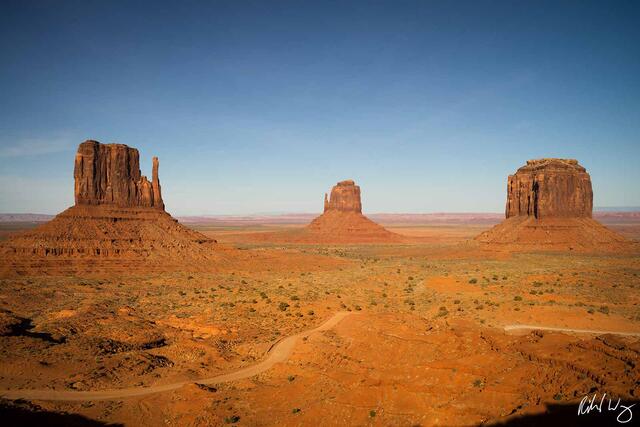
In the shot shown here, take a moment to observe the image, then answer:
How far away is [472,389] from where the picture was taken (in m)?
15.2

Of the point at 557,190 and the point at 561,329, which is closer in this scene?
the point at 561,329

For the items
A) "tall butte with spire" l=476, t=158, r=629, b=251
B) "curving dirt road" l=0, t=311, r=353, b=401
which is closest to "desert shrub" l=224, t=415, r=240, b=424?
"curving dirt road" l=0, t=311, r=353, b=401

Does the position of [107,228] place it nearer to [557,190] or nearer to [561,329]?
[561,329]

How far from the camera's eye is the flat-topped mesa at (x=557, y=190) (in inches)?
3110

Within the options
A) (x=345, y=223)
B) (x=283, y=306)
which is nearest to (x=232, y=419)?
(x=283, y=306)

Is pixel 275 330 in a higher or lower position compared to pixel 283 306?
lower

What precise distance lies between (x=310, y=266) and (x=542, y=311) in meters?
36.5

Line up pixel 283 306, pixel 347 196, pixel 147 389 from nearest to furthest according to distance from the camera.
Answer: pixel 147 389 < pixel 283 306 < pixel 347 196

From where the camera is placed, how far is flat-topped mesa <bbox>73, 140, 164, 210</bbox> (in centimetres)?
5841

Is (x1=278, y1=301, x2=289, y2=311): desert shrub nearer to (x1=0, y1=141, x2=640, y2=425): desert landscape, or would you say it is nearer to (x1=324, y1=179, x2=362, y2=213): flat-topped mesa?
(x1=0, y1=141, x2=640, y2=425): desert landscape

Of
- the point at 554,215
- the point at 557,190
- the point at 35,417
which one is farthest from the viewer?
the point at 554,215
